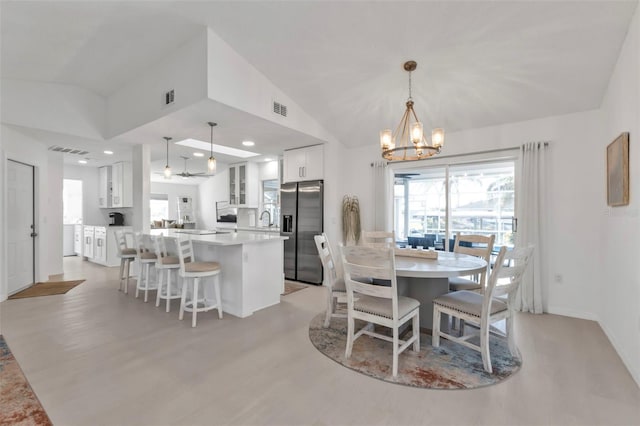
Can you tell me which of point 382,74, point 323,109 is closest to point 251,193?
point 323,109

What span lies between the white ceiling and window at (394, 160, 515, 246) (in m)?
0.74

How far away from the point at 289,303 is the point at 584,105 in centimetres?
440

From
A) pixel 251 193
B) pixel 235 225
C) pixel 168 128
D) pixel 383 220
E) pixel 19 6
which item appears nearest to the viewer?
pixel 19 6

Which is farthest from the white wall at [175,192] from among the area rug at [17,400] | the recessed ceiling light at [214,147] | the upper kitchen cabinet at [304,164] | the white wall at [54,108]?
the area rug at [17,400]

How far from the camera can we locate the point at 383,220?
5.14m

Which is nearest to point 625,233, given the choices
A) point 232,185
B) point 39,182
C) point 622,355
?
point 622,355

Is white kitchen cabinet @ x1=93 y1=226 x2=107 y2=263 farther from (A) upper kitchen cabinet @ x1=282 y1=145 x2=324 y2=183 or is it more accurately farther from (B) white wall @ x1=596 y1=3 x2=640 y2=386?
(B) white wall @ x1=596 y1=3 x2=640 y2=386

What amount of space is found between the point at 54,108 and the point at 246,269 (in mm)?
3877

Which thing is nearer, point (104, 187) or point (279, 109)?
point (279, 109)

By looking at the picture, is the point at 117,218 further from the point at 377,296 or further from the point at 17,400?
the point at 377,296

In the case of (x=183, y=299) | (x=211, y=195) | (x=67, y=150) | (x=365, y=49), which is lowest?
(x=183, y=299)

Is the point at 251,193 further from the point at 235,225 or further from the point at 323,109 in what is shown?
the point at 323,109

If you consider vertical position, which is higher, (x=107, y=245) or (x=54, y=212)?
(x=54, y=212)

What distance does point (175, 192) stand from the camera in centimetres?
959
